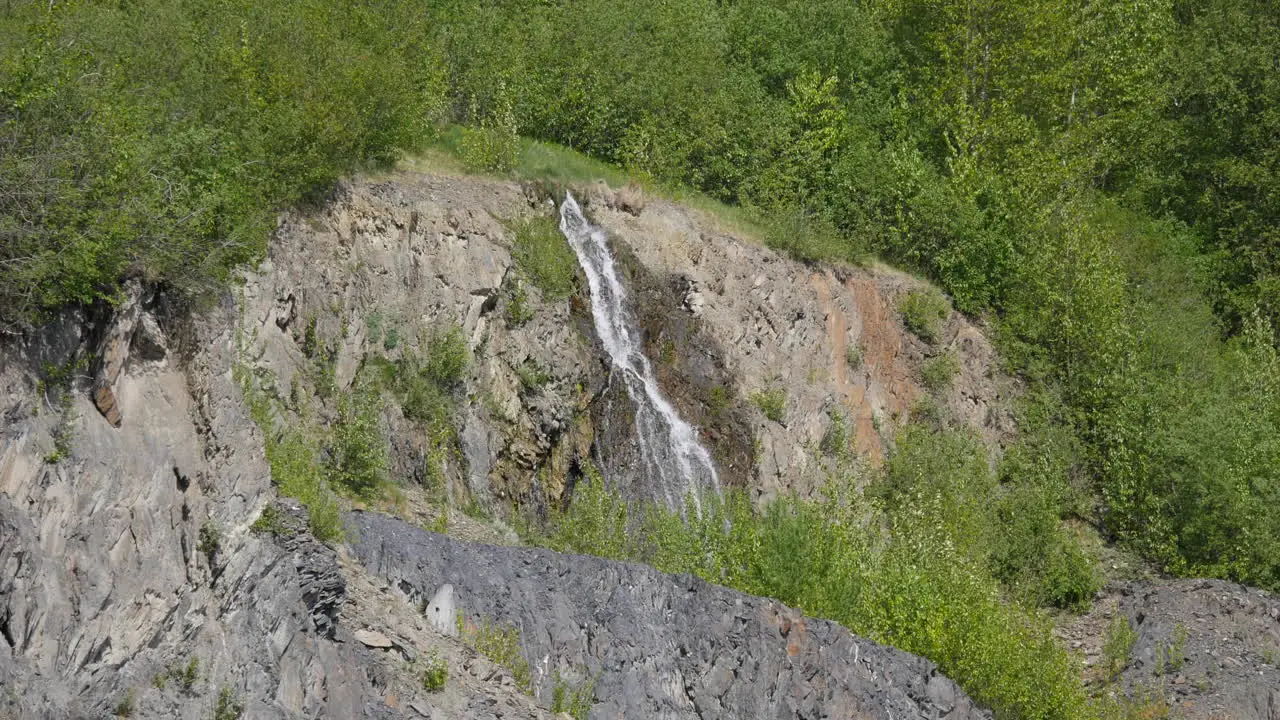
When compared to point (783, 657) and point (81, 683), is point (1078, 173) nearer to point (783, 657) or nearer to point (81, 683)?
point (783, 657)

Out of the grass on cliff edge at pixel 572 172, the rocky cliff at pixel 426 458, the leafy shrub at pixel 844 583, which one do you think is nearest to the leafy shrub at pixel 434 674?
the rocky cliff at pixel 426 458

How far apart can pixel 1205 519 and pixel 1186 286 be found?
8.96m

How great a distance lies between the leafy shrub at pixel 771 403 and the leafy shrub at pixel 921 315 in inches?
200

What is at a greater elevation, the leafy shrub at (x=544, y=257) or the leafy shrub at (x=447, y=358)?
the leafy shrub at (x=544, y=257)

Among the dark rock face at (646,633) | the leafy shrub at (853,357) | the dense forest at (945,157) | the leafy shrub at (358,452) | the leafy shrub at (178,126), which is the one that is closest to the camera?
the leafy shrub at (178,126)

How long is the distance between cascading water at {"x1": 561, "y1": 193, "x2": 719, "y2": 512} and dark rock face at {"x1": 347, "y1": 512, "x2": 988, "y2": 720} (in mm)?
5941

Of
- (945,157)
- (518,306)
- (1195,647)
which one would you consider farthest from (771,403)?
(945,157)

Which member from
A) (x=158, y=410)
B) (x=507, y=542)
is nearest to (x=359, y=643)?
(x=158, y=410)

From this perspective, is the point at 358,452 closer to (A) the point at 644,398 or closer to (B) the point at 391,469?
(B) the point at 391,469

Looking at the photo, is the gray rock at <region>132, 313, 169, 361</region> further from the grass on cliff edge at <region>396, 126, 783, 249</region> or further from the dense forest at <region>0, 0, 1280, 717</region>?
the grass on cliff edge at <region>396, 126, 783, 249</region>

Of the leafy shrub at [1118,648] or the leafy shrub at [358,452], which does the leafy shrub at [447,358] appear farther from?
the leafy shrub at [1118,648]

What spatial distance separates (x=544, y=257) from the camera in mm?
29828

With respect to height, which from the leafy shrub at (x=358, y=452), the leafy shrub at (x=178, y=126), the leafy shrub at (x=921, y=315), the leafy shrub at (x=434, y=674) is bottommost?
the leafy shrub at (x=921, y=315)

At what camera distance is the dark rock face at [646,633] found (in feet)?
66.5
